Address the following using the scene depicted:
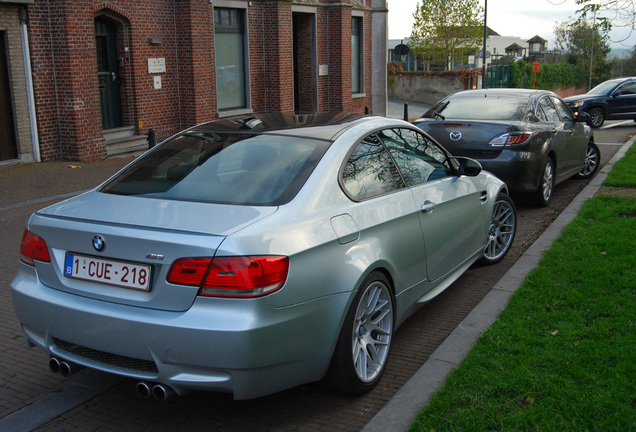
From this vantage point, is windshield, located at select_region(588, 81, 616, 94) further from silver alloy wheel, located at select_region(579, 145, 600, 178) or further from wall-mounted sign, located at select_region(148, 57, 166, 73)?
wall-mounted sign, located at select_region(148, 57, 166, 73)

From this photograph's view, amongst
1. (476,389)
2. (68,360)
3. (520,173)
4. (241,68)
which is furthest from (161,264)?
(241,68)

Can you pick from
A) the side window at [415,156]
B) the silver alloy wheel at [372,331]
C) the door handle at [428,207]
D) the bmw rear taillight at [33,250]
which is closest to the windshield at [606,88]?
the side window at [415,156]

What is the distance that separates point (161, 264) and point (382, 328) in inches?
62.8

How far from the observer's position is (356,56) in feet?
85.6

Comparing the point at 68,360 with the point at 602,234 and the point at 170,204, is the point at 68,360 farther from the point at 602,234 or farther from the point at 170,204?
the point at 602,234

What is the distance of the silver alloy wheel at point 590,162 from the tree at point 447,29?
128ft

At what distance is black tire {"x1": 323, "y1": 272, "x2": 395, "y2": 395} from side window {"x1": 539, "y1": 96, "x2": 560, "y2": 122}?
22.0 feet

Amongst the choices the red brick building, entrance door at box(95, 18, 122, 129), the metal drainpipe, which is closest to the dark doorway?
the red brick building

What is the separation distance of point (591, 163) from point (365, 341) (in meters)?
9.56

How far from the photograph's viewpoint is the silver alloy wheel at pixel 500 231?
6793 mm

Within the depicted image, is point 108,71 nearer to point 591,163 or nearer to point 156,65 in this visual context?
point 156,65

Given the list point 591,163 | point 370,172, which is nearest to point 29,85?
point 591,163

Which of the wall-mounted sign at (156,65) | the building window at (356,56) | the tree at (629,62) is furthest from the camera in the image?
the building window at (356,56)

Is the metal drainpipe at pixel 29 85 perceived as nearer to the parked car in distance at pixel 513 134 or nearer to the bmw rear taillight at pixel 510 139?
the parked car in distance at pixel 513 134
